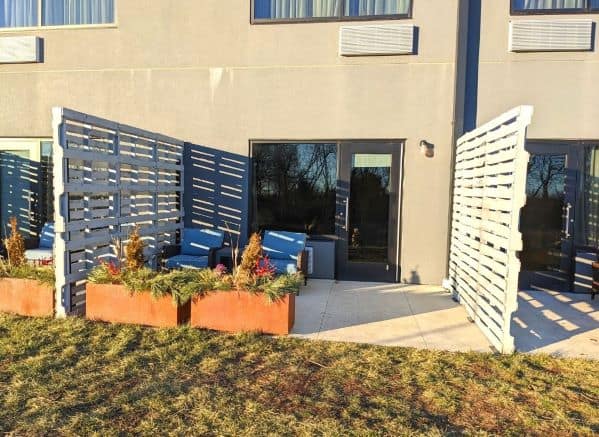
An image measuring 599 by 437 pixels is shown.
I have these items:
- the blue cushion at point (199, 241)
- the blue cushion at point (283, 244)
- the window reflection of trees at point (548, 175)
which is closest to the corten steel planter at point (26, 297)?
the blue cushion at point (199, 241)

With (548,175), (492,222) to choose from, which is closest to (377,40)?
(548,175)

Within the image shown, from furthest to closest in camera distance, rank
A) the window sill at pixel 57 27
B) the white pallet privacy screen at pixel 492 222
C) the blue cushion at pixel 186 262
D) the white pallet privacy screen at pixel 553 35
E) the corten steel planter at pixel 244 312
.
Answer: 1. the window sill at pixel 57 27
2. the white pallet privacy screen at pixel 553 35
3. the blue cushion at pixel 186 262
4. the corten steel planter at pixel 244 312
5. the white pallet privacy screen at pixel 492 222

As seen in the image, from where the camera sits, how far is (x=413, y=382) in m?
3.13

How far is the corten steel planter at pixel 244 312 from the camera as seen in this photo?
13.2 feet

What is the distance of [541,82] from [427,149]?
1.82 metres

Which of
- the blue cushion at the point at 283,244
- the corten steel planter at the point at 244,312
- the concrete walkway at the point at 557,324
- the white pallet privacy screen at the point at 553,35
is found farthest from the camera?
the blue cushion at the point at 283,244

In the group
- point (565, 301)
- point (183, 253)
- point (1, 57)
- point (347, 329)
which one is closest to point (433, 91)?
point (565, 301)

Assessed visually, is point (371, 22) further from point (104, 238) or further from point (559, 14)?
point (104, 238)

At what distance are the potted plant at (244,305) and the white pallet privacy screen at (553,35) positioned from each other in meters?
4.89

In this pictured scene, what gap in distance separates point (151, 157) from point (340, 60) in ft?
10.1

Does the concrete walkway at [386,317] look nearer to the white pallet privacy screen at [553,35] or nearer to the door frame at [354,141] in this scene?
the door frame at [354,141]

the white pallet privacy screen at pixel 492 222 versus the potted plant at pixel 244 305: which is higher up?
the white pallet privacy screen at pixel 492 222

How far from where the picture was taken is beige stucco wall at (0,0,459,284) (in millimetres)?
6367

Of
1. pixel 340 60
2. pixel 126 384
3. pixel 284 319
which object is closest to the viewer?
pixel 126 384
